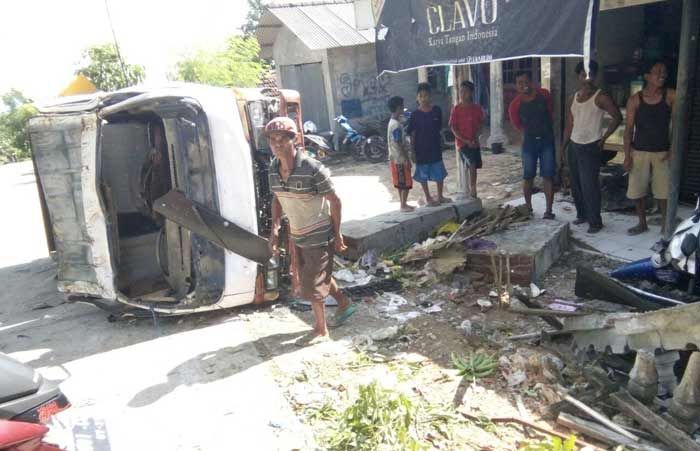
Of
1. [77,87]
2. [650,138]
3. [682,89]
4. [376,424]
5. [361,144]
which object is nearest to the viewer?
[376,424]

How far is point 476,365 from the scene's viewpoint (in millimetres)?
3789

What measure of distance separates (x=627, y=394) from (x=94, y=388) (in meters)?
3.68

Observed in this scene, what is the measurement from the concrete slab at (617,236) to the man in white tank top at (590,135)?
15cm

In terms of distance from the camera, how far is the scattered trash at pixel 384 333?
4.41 meters

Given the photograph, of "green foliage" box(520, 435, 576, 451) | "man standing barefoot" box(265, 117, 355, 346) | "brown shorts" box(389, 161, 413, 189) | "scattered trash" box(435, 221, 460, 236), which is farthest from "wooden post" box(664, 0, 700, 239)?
"brown shorts" box(389, 161, 413, 189)

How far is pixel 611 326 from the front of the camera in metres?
3.36

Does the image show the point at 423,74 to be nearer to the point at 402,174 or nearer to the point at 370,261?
the point at 402,174

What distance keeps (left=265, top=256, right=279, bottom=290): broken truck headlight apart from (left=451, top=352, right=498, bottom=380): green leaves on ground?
1.95 metres

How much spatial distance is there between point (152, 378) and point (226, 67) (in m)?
18.3

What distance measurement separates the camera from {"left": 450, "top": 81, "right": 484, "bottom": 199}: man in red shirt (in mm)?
7230

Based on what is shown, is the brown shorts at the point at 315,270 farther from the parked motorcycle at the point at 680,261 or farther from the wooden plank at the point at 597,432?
the parked motorcycle at the point at 680,261

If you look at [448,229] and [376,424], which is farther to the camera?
[448,229]

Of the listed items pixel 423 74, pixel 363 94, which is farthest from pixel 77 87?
pixel 423 74

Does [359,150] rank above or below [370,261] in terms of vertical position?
above
